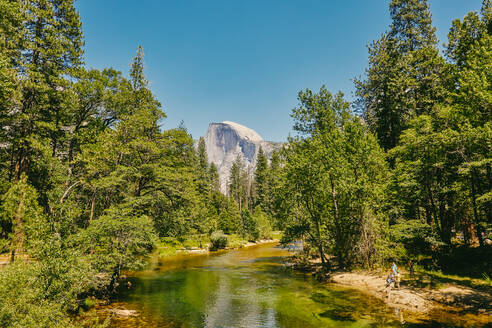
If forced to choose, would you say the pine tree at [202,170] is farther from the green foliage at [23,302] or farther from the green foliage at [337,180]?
the green foliage at [23,302]

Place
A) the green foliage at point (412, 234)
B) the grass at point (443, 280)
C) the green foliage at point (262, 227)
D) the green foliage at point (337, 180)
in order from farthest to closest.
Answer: the green foliage at point (262, 227)
the green foliage at point (337, 180)
the green foliage at point (412, 234)
the grass at point (443, 280)

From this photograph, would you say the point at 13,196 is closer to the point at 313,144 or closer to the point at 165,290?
the point at 165,290

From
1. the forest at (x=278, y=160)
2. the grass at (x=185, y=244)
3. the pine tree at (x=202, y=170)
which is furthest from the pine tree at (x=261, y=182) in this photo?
Answer: the forest at (x=278, y=160)

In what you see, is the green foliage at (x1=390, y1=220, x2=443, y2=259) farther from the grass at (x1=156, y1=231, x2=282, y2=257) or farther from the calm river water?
the grass at (x1=156, y1=231, x2=282, y2=257)

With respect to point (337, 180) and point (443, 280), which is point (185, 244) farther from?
point (443, 280)

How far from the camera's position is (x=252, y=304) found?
56.4ft

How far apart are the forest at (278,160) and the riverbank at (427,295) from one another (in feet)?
9.36

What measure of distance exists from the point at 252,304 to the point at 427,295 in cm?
1123

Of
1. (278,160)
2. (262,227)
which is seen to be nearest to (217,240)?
(262,227)

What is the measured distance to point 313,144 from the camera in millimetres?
25078

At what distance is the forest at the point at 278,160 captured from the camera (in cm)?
1711

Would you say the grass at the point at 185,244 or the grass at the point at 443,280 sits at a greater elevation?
the grass at the point at 443,280

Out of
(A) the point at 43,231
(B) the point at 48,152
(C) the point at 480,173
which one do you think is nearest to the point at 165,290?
(A) the point at 43,231

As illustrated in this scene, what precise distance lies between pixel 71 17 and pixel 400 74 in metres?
35.8
